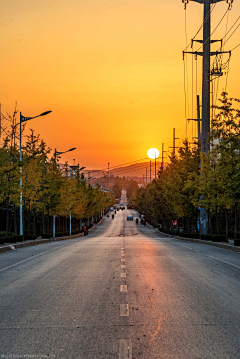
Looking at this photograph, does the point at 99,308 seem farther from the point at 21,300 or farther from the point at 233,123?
the point at 233,123

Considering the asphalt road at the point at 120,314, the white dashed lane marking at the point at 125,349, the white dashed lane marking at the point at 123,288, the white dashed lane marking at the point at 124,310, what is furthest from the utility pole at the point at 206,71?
the white dashed lane marking at the point at 125,349

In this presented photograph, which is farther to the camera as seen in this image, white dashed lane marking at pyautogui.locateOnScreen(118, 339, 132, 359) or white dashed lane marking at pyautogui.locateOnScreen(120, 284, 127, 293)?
white dashed lane marking at pyautogui.locateOnScreen(120, 284, 127, 293)

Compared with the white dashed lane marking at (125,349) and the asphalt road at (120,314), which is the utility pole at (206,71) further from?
the white dashed lane marking at (125,349)

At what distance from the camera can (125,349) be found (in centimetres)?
568

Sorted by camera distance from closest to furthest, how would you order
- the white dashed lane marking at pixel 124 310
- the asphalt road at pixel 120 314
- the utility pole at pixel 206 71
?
the asphalt road at pixel 120 314 < the white dashed lane marking at pixel 124 310 < the utility pole at pixel 206 71

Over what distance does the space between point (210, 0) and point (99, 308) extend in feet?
105

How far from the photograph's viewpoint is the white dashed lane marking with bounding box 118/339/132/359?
5410 millimetres

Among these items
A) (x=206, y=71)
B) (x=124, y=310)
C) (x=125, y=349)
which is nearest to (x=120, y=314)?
(x=124, y=310)

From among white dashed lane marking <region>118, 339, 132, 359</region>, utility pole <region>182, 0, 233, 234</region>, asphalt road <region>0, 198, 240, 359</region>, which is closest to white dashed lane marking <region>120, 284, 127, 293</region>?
asphalt road <region>0, 198, 240, 359</region>

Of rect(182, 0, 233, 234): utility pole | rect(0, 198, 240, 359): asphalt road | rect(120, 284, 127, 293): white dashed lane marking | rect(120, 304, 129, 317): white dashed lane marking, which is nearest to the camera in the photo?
rect(0, 198, 240, 359): asphalt road

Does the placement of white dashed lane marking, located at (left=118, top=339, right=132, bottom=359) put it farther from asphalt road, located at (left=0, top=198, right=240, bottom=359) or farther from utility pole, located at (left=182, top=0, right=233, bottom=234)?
utility pole, located at (left=182, top=0, right=233, bottom=234)

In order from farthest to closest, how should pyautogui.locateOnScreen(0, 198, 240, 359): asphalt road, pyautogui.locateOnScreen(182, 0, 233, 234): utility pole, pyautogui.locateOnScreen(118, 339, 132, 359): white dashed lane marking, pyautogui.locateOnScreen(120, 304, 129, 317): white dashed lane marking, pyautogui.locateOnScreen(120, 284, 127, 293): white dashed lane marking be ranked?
pyautogui.locateOnScreen(182, 0, 233, 234): utility pole → pyautogui.locateOnScreen(120, 284, 127, 293): white dashed lane marking → pyautogui.locateOnScreen(120, 304, 129, 317): white dashed lane marking → pyautogui.locateOnScreen(0, 198, 240, 359): asphalt road → pyautogui.locateOnScreen(118, 339, 132, 359): white dashed lane marking

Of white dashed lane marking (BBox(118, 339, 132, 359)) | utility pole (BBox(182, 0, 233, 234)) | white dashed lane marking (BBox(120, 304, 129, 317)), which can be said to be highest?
utility pole (BBox(182, 0, 233, 234))

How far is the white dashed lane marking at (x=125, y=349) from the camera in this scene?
5410 mm
